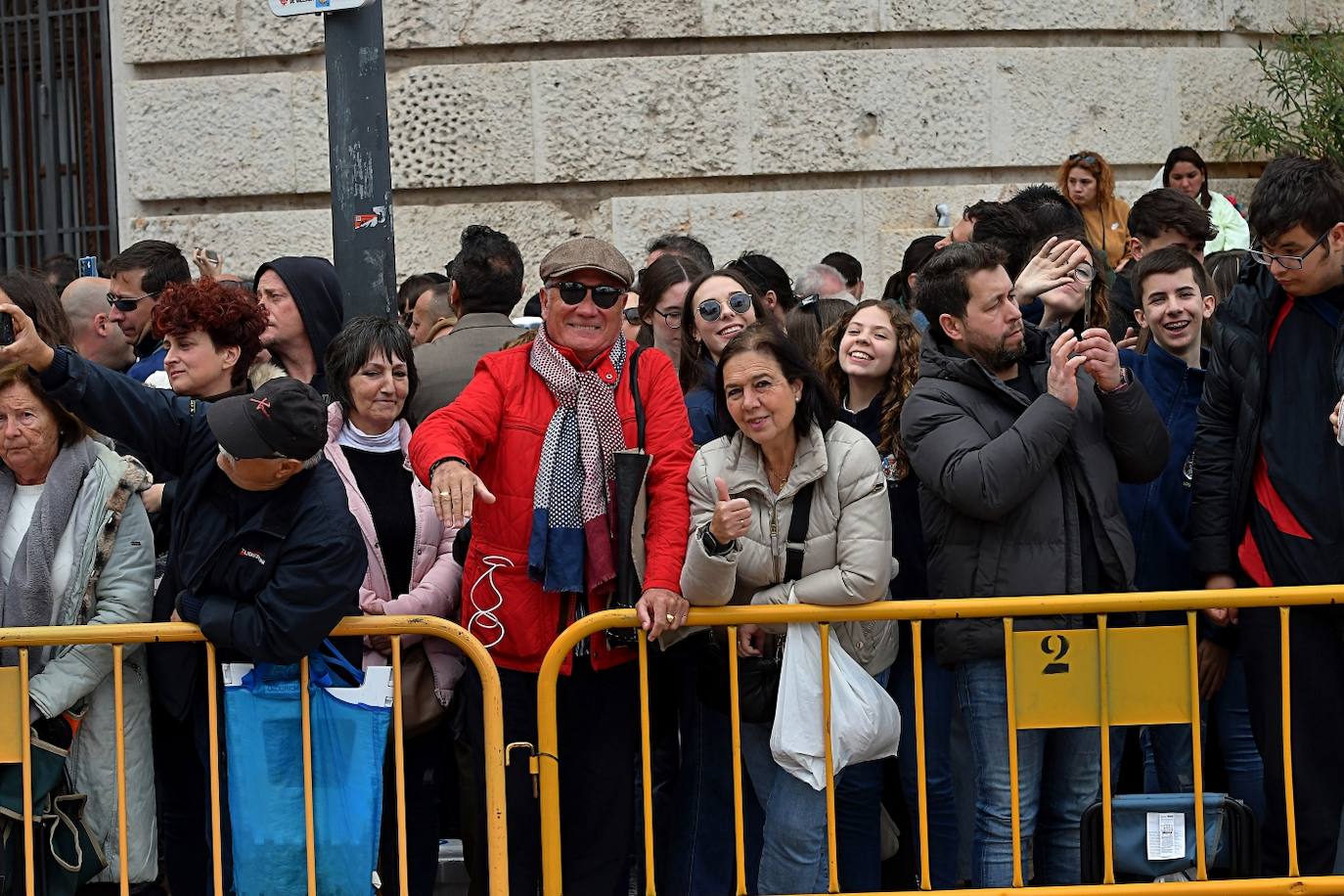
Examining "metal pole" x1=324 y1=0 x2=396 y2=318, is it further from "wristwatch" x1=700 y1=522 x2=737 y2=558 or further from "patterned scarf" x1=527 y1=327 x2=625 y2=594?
"wristwatch" x1=700 y1=522 x2=737 y2=558

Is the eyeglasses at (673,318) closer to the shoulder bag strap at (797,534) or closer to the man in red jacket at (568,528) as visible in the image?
the man in red jacket at (568,528)

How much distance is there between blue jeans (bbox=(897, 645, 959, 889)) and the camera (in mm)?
5000

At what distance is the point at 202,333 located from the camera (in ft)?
15.8

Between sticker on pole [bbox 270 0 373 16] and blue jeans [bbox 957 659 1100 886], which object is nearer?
blue jeans [bbox 957 659 1100 886]

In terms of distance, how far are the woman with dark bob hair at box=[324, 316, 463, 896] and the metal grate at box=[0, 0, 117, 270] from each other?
4.46 m

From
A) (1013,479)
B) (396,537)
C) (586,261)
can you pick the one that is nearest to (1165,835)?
(1013,479)

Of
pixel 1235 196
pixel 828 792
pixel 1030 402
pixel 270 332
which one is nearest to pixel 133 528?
pixel 270 332

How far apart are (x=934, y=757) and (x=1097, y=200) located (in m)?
3.91

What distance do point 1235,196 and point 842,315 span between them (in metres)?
4.41

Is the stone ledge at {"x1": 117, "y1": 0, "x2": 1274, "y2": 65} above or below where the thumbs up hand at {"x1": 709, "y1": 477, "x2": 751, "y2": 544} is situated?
above

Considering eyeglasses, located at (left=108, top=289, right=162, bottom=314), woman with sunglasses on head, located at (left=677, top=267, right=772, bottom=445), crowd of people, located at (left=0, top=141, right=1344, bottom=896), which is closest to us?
crowd of people, located at (left=0, top=141, right=1344, bottom=896)

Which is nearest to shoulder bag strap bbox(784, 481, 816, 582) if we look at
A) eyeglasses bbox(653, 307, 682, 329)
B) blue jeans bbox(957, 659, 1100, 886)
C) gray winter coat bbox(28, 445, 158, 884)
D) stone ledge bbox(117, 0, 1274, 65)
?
blue jeans bbox(957, 659, 1100, 886)

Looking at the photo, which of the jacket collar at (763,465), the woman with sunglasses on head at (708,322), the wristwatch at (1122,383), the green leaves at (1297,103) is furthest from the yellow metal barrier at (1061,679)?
the green leaves at (1297,103)

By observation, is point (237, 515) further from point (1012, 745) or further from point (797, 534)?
point (1012, 745)
